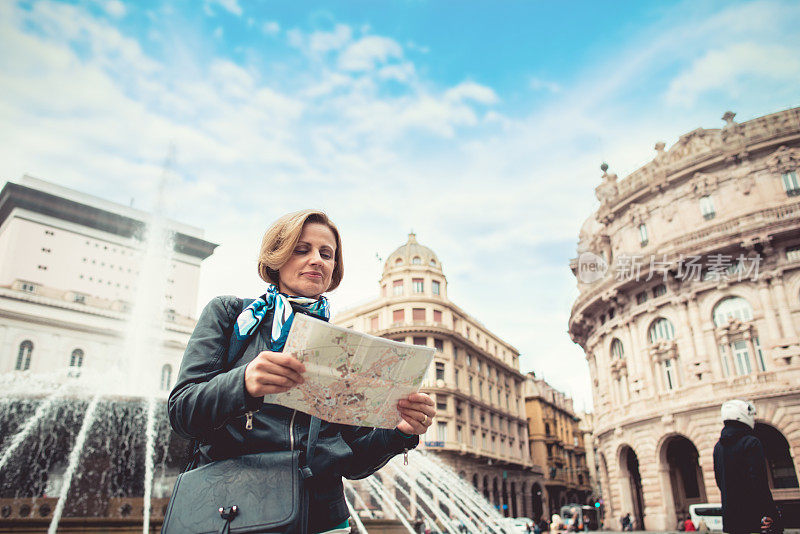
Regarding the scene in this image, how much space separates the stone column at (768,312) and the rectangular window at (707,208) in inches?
177

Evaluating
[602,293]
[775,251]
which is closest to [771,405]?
[775,251]

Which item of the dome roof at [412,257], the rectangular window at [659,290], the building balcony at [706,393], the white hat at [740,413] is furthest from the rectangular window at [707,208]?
the white hat at [740,413]

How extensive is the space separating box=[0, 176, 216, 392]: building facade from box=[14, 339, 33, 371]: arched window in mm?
70

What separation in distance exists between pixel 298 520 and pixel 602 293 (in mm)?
30121

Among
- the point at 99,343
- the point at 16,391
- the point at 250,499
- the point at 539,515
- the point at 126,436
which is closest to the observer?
the point at 250,499

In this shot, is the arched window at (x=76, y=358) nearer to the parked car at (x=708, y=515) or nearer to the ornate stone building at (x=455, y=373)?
the ornate stone building at (x=455, y=373)

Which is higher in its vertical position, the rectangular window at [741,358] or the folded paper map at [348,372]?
the rectangular window at [741,358]

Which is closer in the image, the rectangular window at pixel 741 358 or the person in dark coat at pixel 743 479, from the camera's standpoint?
the person in dark coat at pixel 743 479

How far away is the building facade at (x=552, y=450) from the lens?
5825 centimetres

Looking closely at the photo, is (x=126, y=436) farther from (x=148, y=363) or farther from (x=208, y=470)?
(x=148, y=363)

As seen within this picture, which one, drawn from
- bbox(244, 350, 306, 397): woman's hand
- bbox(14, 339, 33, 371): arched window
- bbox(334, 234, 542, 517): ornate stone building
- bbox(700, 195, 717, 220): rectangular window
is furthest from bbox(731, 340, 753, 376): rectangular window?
bbox(14, 339, 33, 371): arched window

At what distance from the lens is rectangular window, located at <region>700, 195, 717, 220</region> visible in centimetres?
2690

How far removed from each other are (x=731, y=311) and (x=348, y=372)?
2717 cm

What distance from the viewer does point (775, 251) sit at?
23875 mm
